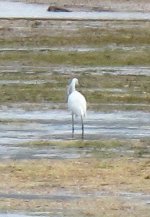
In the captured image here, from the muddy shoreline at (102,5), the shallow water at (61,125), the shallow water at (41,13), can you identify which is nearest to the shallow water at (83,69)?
the shallow water at (61,125)

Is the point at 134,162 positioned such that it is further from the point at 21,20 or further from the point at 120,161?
the point at 21,20

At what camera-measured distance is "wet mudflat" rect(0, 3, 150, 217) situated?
1391 cm

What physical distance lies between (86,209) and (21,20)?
3796 cm

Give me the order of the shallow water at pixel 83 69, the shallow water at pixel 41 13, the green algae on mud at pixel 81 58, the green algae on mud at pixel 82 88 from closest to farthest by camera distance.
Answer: the green algae on mud at pixel 82 88 < the shallow water at pixel 83 69 < the green algae on mud at pixel 81 58 < the shallow water at pixel 41 13

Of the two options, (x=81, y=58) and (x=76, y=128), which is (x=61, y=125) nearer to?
(x=76, y=128)

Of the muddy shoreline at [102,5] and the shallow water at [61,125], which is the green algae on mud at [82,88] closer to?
the shallow water at [61,125]

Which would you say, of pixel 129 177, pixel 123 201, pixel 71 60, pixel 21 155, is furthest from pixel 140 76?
pixel 123 201

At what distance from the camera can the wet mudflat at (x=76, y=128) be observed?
45.6ft

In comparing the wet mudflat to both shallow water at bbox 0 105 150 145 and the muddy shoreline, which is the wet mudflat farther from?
the muddy shoreline

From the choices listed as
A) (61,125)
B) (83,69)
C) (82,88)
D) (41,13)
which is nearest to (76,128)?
(61,125)

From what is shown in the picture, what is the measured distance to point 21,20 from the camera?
1996 inches

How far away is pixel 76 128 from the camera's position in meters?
21.1

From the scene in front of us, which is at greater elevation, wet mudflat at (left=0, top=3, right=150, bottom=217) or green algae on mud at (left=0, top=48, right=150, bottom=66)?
wet mudflat at (left=0, top=3, right=150, bottom=217)

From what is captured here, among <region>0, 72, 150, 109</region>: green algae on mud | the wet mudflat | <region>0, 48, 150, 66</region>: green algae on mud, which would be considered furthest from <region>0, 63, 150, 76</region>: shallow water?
<region>0, 48, 150, 66</region>: green algae on mud
